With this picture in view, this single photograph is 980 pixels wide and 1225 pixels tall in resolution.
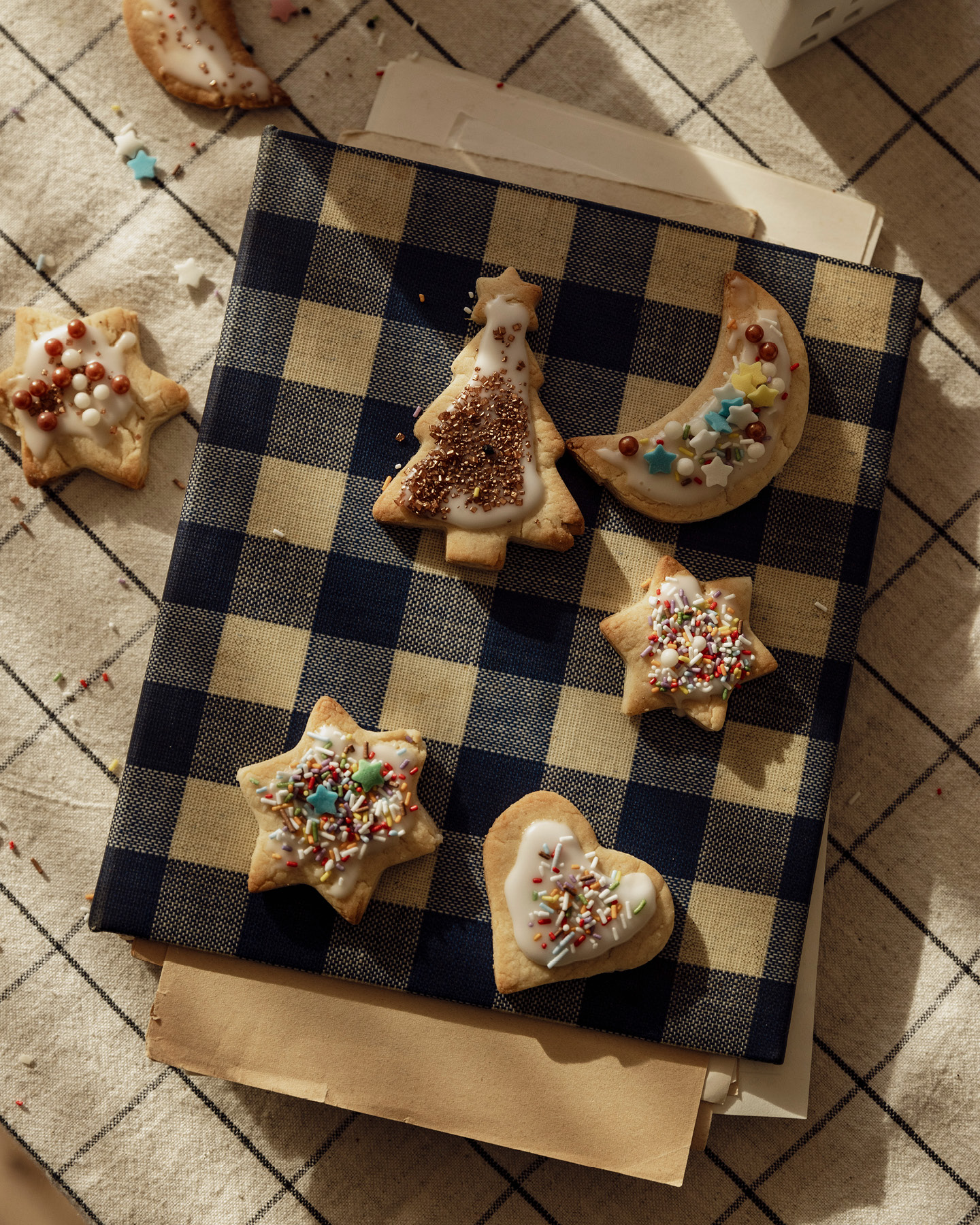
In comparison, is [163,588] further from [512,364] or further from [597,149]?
[597,149]

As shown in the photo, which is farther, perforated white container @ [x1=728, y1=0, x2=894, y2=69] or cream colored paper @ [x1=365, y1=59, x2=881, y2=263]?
cream colored paper @ [x1=365, y1=59, x2=881, y2=263]

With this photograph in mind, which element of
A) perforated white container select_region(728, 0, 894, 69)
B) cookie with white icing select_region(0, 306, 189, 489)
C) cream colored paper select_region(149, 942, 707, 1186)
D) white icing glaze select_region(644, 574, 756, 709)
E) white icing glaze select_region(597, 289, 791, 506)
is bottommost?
cream colored paper select_region(149, 942, 707, 1186)

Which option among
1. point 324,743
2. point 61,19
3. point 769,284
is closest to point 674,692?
point 324,743

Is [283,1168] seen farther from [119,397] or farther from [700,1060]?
[119,397]

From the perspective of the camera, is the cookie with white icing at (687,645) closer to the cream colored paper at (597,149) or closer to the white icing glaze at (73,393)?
the cream colored paper at (597,149)

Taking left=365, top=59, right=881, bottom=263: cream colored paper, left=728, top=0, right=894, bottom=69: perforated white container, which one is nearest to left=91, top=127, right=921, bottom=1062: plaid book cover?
left=365, top=59, right=881, bottom=263: cream colored paper

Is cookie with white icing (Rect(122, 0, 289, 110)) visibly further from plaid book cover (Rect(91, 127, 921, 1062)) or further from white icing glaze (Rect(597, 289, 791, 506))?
white icing glaze (Rect(597, 289, 791, 506))

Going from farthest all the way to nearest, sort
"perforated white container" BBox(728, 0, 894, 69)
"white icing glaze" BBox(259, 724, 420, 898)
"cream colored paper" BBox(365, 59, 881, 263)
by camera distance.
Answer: "cream colored paper" BBox(365, 59, 881, 263) → "perforated white container" BBox(728, 0, 894, 69) → "white icing glaze" BBox(259, 724, 420, 898)

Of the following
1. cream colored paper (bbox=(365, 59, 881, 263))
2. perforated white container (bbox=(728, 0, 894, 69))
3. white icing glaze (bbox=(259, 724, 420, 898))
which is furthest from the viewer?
cream colored paper (bbox=(365, 59, 881, 263))

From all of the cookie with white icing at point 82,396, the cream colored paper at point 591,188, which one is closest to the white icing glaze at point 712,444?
the cream colored paper at point 591,188
